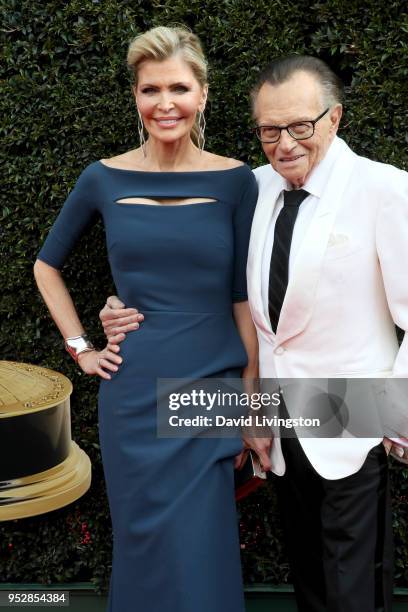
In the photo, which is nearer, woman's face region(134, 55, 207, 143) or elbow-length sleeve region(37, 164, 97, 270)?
woman's face region(134, 55, 207, 143)

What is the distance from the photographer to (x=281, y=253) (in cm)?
264

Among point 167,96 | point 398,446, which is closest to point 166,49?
point 167,96

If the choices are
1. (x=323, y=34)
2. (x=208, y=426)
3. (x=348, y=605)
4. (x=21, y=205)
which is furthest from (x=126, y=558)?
(x=323, y=34)

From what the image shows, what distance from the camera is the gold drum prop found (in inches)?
120

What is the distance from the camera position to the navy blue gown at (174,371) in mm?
2801

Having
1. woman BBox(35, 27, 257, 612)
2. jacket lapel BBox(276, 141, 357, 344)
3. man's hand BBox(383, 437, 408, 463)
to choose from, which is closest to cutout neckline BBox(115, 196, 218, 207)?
woman BBox(35, 27, 257, 612)

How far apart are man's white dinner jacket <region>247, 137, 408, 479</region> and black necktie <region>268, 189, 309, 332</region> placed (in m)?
0.04

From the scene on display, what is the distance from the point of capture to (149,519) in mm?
2828

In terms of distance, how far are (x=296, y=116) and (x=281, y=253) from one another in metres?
0.43

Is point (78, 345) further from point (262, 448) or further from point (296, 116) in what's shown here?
point (296, 116)

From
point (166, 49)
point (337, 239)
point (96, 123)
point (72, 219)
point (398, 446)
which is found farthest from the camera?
point (96, 123)

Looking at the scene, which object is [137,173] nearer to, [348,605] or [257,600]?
[348,605]

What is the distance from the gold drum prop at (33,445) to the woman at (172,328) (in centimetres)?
33

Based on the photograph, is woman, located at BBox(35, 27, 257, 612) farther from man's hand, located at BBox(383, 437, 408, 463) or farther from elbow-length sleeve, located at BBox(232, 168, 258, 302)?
man's hand, located at BBox(383, 437, 408, 463)
